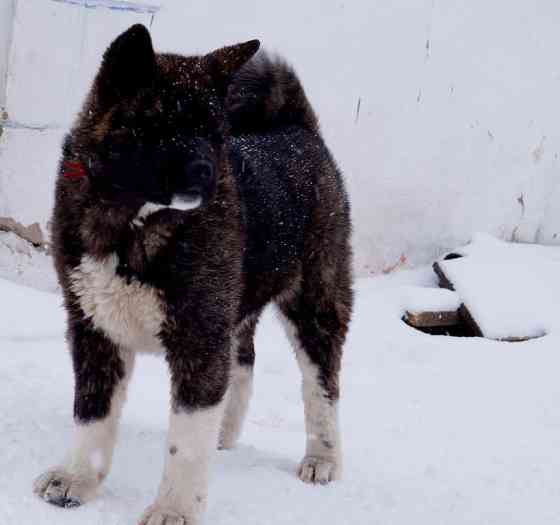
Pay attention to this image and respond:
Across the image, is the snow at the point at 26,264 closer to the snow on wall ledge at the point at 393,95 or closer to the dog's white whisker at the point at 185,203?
the snow on wall ledge at the point at 393,95

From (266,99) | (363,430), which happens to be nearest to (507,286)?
(363,430)

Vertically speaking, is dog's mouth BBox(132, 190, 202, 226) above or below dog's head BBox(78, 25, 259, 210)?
below

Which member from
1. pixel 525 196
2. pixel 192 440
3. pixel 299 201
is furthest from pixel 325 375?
pixel 525 196

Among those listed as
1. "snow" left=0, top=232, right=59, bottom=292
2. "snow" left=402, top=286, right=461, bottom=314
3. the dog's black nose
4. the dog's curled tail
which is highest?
the dog's black nose

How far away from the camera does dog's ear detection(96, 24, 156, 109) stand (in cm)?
243

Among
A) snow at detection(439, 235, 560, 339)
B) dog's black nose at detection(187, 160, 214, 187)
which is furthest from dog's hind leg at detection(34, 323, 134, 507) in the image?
snow at detection(439, 235, 560, 339)

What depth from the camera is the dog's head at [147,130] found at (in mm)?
Result: 2432

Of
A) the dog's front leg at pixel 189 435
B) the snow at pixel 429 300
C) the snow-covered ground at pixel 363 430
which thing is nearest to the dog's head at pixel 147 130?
the dog's front leg at pixel 189 435

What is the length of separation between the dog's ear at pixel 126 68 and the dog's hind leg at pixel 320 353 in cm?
131

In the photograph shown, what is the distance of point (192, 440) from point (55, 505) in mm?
464

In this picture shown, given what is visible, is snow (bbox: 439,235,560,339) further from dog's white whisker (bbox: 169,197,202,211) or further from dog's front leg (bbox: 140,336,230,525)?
dog's white whisker (bbox: 169,197,202,211)

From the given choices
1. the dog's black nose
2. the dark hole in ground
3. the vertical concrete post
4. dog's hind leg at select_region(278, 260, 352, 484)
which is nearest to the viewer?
the dog's black nose

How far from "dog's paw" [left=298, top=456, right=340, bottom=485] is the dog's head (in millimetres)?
1298

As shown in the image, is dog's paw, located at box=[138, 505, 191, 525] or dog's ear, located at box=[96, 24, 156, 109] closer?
dog's ear, located at box=[96, 24, 156, 109]
